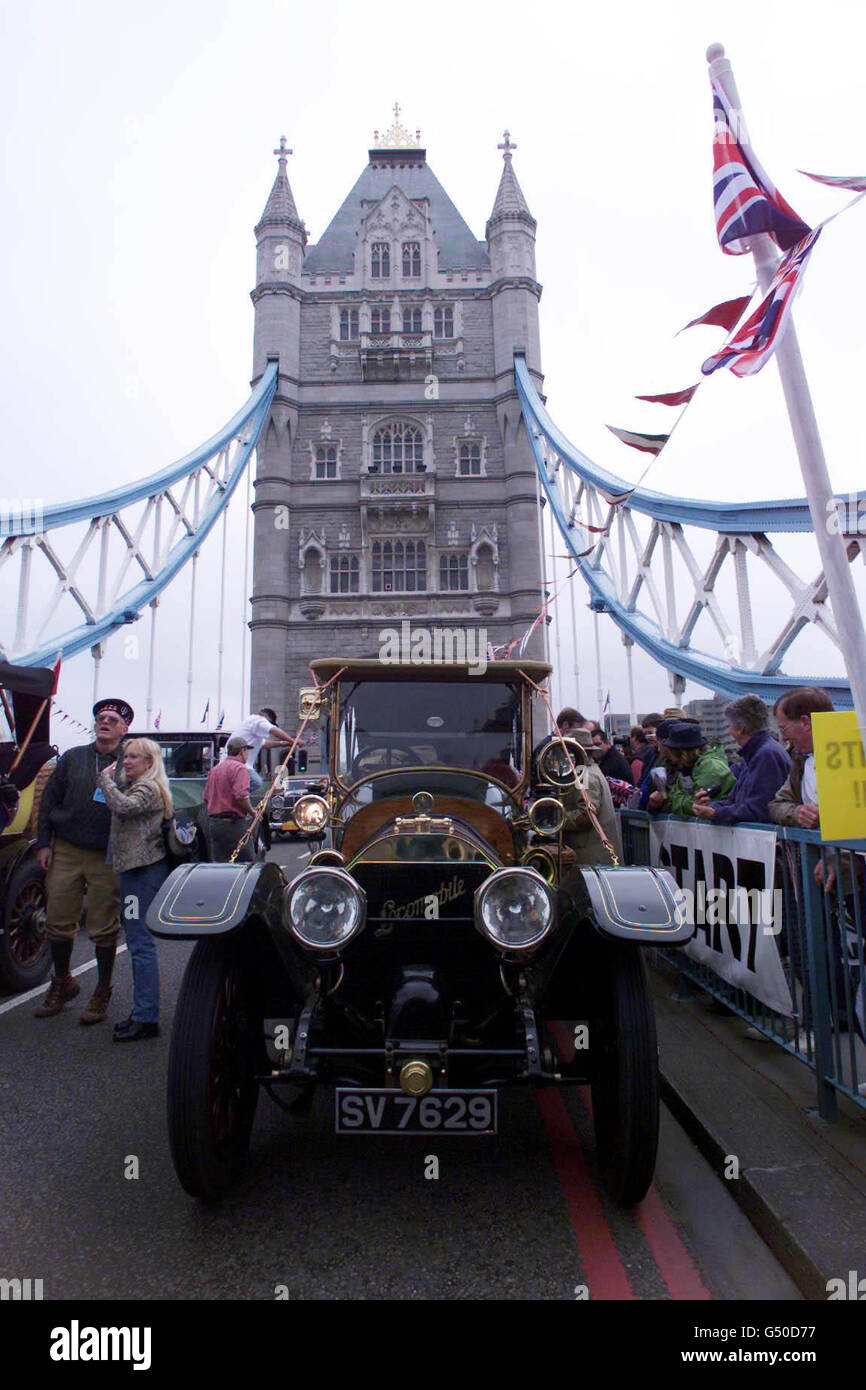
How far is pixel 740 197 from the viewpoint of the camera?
11.7 ft

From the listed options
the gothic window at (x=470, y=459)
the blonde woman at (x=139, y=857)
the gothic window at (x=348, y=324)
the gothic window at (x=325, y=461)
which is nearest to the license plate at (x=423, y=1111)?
the blonde woman at (x=139, y=857)

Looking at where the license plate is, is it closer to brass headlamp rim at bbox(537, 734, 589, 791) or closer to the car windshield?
brass headlamp rim at bbox(537, 734, 589, 791)

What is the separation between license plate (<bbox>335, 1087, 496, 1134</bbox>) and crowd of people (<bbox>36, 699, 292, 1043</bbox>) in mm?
2168

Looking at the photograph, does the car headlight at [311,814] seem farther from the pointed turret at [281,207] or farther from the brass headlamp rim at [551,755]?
the pointed turret at [281,207]

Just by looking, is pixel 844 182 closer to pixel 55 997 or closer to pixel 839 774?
pixel 839 774

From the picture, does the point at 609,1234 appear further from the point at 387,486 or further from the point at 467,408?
the point at 467,408

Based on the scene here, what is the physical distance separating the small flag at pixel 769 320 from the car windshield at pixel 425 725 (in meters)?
1.67

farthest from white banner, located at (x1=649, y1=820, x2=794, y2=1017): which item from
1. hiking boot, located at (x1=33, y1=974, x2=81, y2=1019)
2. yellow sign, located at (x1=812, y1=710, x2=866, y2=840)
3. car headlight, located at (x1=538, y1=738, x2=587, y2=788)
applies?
hiking boot, located at (x1=33, y1=974, x2=81, y2=1019)

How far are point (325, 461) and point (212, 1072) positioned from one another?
3360cm

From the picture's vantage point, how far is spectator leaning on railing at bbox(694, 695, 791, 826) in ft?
13.1

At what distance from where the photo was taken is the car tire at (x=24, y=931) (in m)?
5.06

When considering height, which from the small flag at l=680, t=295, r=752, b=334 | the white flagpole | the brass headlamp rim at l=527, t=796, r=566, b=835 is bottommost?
the brass headlamp rim at l=527, t=796, r=566, b=835

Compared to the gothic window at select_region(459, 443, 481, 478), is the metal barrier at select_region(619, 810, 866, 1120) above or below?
below
